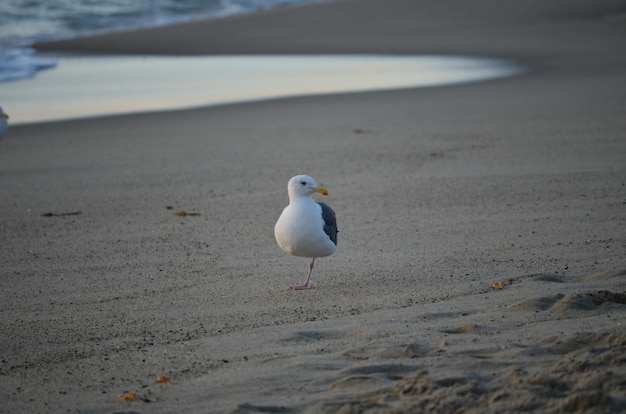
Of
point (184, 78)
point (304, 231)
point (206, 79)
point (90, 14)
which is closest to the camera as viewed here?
point (304, 231)

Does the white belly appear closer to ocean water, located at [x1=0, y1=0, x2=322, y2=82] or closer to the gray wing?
the gray wing

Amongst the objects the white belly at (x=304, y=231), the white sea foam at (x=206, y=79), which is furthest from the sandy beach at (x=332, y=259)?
the white sea foam at (x=206, y=79)

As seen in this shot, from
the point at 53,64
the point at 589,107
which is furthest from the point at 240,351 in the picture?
the point at 53,64

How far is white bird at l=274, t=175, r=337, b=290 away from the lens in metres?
5.83

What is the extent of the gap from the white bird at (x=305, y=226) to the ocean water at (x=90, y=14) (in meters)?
18.4

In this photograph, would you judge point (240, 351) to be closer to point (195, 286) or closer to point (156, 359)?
point (156, 359)

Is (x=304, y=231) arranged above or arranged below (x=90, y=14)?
below

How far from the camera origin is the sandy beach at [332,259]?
163 inches

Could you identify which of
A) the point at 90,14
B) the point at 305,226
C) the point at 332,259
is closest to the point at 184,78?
the point at 332,259

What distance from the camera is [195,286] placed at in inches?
239

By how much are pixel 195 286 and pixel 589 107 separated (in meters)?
8.13

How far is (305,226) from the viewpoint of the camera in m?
5.83

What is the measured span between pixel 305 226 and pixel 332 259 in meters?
1.02

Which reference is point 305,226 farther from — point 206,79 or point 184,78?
point 184,78
